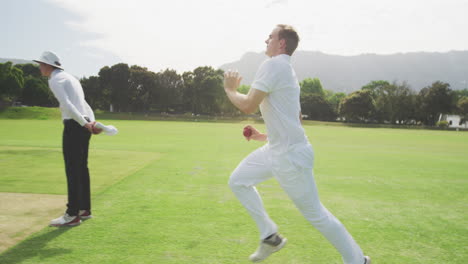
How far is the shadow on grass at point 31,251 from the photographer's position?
3531mm

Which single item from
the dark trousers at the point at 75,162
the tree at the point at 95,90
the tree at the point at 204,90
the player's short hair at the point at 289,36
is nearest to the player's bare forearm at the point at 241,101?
the player's short hair at the point at 289,36

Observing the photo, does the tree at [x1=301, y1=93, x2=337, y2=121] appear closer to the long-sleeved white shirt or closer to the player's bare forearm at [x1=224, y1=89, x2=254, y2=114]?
the long-sleeved white shirt

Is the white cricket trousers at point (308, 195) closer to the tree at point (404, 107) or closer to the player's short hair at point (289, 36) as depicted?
the player's short hair at point (289, 36)

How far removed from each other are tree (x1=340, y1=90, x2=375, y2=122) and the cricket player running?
9544cm

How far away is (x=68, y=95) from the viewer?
4.69 meters

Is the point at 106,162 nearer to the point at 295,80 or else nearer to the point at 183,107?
the point at 295,80

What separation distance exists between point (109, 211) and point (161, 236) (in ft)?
5.17

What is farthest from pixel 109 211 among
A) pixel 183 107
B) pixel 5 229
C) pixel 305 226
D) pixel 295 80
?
pixel 183 107

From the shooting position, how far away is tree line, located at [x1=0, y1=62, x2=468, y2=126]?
82375 mm

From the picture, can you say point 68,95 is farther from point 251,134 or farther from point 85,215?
point 251,134

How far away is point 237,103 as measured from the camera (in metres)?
3.13

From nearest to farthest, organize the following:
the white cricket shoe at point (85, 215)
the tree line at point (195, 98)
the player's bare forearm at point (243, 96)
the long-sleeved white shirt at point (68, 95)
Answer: the player's bare forearm at point (243, 96)
the long-sleeved white shirt at point (68, 95)
the white cricket shoe at point (85, 215)
the tree line at point (195, 98)

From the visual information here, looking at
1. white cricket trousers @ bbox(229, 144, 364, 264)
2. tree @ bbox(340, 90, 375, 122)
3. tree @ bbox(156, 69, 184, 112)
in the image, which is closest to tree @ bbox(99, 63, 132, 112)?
Answer: tree @ bbox(156, 69, 184, 112)

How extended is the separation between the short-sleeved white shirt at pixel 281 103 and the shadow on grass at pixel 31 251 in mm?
2807
